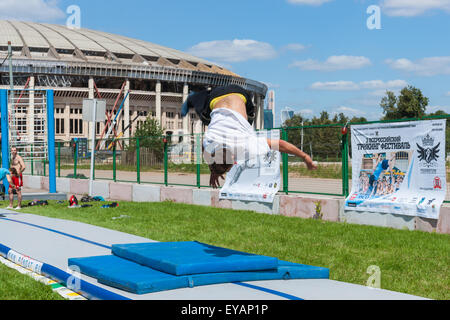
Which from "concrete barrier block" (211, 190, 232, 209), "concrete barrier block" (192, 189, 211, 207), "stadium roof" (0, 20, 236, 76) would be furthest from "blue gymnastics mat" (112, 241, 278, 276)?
"stadium roof" (0, 20, 236, 76)

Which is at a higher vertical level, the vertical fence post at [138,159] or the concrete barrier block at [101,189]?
the vertical fence post at [138,159]

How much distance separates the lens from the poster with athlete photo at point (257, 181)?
14266mm

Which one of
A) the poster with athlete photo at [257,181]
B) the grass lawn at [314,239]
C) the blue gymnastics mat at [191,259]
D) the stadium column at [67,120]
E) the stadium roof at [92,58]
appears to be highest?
the stadium roof at [92,58]

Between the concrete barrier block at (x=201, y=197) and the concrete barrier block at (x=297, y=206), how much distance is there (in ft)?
10.6

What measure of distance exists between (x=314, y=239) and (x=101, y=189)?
1357 centimetres

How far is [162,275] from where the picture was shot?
5.76 meters

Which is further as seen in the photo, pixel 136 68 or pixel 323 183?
pixel 136 68

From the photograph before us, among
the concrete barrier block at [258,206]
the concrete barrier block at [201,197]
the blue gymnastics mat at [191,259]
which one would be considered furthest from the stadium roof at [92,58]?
the blue gymnastics mat at [191,259]

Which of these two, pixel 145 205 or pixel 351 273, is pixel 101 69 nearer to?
pixel 145 205

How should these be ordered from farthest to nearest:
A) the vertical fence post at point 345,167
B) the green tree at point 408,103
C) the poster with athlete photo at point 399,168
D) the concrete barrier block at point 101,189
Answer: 1. the green tree at point 408,103
2. the concrete barrier block at point 101,189
3. the vertical fence post at point 345,167
4. the poster with athlete photo at point 399,168

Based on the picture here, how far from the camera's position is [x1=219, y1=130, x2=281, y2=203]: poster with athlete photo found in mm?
14266

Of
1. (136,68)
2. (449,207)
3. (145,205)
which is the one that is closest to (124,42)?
(136,68)

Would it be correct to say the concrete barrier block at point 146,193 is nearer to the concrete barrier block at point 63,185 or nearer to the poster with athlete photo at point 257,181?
the poster with athlete photo at point 257,181
